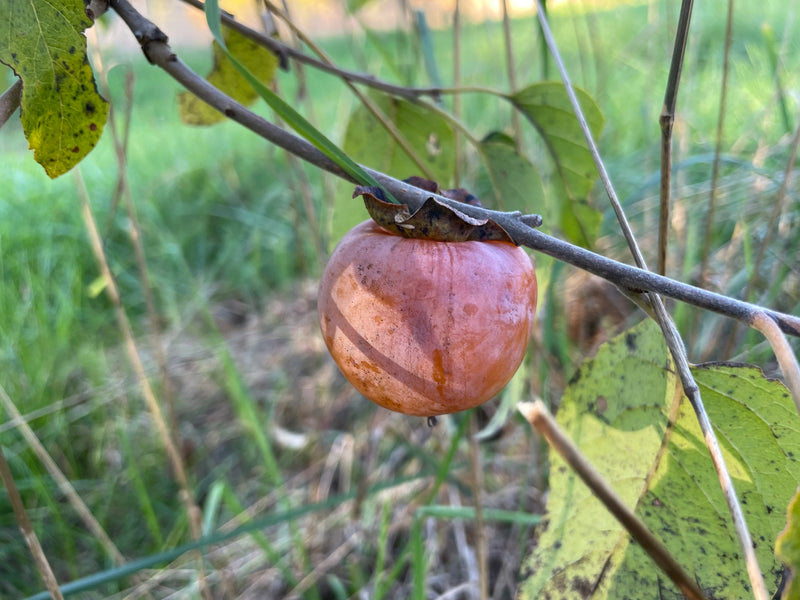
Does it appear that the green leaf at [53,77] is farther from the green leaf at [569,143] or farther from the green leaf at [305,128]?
the green leaf at [569,143]

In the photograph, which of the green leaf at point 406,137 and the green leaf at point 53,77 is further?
the green leaf at point 406,137

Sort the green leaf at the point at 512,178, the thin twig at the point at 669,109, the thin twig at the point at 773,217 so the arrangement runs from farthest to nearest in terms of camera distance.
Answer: the thin twig at the point at 773,217
the green leaf at the point at 512,178
the thin twig at the point at 669,109

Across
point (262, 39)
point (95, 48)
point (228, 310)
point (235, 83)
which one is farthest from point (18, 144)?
point (262, 39)

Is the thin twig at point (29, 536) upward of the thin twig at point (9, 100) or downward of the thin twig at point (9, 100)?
downward

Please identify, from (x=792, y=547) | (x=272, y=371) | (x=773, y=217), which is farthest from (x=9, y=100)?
(x=272, y=371)

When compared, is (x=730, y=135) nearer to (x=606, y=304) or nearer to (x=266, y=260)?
(x=606, y=304)

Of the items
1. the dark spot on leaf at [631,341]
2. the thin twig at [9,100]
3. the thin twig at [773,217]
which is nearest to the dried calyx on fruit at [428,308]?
the dark spot on leaf at [631,341]

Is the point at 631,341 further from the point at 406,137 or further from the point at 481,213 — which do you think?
the point at 406,137
